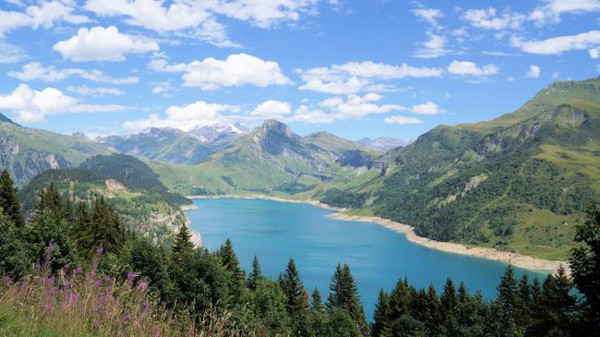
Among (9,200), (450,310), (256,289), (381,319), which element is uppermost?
(9,200)

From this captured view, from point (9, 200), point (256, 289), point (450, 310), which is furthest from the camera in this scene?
point (450, 310)

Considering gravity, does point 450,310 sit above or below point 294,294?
above

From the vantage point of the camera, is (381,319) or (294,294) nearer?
(381,319)

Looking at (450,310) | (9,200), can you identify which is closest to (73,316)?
(9,200)

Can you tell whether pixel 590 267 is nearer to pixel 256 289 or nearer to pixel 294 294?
pixel 256 289

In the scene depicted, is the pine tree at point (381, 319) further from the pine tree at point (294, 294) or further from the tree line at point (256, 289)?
the pine tree at point (294, 294)

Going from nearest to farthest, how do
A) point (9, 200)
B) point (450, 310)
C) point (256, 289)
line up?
point (9, 200), point (256, 289), point (450, 310)

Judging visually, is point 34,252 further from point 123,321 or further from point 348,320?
point 348,320

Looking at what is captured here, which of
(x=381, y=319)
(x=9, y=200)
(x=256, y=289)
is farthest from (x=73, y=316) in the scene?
(x=381, y=319)

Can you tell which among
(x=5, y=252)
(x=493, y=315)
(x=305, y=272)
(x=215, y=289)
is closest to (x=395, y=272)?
(x=305, y=272)

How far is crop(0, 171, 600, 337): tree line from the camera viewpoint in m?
15.9

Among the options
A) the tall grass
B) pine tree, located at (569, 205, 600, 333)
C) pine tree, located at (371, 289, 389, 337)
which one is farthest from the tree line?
the tall grass

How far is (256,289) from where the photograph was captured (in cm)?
6538

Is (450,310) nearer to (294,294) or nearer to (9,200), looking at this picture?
(294,294)
